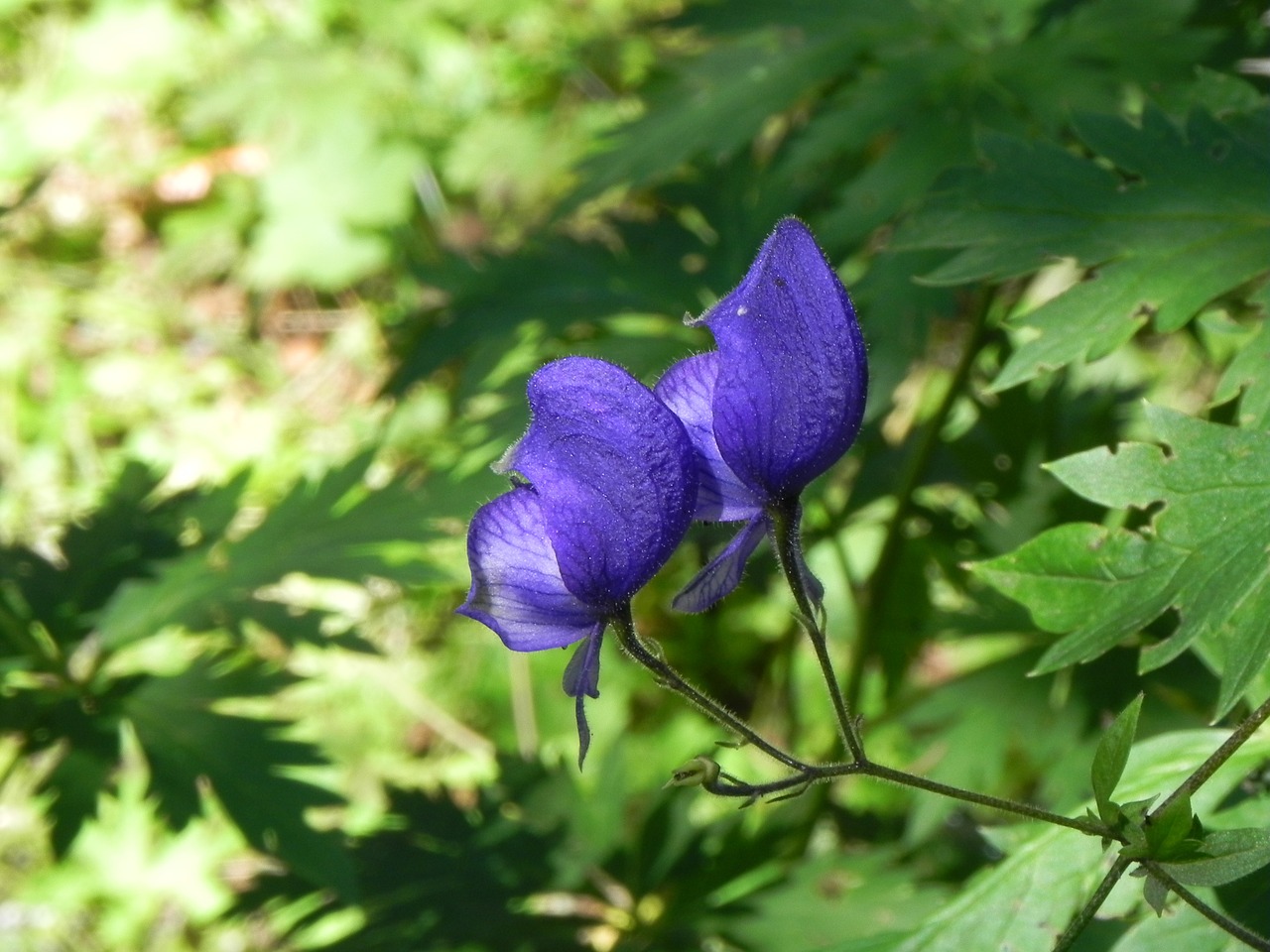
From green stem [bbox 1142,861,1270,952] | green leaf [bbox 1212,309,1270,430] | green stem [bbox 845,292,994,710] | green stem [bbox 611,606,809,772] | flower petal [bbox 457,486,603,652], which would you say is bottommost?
green stem [bbox 845,292,994,710]

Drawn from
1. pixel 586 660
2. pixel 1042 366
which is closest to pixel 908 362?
pixel 1042 366

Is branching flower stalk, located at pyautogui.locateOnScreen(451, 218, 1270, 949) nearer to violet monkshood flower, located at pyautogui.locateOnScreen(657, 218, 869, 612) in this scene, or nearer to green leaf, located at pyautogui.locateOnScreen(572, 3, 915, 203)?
violet monkshood flower, located at pyautogui.locateOnScreen(657, 218, 869, 612)

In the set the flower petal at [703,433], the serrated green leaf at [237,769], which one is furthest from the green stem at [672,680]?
the serrated green leaf at [237,769]

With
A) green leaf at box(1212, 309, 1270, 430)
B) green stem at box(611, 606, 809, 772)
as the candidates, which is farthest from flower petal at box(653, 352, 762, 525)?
green leaf at box(1212, 309, 1270, 430)

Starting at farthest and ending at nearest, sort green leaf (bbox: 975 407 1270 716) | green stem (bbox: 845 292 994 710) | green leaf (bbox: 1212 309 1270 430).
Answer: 1. green stem (bbox: 845 292 994 710)
2. green leaf (bbox: 1212 309 1270 430)
3. green leaf (bbox: 975 407 1270 716)

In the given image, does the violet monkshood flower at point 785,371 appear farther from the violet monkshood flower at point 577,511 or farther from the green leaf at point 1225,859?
the green leaf at point 1225,859

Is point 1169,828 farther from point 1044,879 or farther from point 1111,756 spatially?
point 1044,879

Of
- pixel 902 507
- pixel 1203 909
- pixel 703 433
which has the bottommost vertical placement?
pixel 902 507

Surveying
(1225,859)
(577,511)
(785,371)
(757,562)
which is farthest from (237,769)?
(1225,859)
